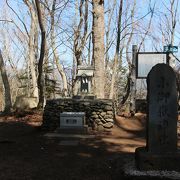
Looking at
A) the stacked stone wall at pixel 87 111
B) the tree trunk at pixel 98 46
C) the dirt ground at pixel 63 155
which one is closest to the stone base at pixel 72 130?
the dirt ground at pixel 63 155

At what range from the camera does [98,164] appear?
23.4 ft

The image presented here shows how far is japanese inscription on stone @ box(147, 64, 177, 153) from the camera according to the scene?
5.93 metres

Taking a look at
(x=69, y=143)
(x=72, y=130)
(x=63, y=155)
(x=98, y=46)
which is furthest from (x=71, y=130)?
(x=98, y=46)

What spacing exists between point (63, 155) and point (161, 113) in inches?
116

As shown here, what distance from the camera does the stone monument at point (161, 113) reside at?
593cm

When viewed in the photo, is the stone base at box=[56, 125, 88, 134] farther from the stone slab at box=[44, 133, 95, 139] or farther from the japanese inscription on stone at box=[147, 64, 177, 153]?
the japanese inscription on stone at box=[147, 64, 177, 153]

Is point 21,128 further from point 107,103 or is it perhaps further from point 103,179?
point 103,179

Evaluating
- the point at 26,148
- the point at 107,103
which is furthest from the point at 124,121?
the point at 26,148

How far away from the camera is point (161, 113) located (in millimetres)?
5926

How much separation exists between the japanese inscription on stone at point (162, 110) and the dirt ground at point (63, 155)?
2.59 feet

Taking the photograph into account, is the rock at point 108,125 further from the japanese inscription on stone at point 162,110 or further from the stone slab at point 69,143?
the japanese inscription on stone at point 162,110

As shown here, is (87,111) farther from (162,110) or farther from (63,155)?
(162,110)

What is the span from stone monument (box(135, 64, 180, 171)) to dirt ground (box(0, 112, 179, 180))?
2.34 ft

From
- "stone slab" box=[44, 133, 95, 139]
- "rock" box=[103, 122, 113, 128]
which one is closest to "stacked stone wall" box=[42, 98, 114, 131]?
"rock" box=[103, 122, 113, 128]
